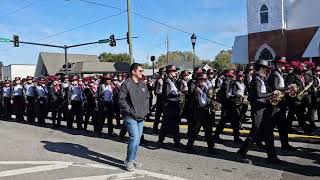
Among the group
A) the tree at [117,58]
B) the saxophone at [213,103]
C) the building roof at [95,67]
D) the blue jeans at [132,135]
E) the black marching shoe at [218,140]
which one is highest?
the tree at [117,58]

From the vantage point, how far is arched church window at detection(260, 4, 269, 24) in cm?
3249

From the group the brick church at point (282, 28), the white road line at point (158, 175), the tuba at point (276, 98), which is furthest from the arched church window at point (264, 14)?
the white road line at point (158, 175)

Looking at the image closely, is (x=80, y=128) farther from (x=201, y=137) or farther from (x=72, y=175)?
(x=72, y=175)

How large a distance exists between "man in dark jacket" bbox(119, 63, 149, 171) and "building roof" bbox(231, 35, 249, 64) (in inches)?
1091

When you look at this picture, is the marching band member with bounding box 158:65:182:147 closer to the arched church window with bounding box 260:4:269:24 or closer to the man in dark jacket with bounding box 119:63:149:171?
the man in dark jacket with bounding box 119:63:149:171

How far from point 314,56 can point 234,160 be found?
23.0 m

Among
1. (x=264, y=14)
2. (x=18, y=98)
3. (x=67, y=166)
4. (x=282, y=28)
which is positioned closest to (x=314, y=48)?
(x=282, y=28)

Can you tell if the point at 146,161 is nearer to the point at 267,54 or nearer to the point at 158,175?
the point at 158,175

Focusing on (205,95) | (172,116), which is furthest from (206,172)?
(172,116)

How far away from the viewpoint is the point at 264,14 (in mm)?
32656

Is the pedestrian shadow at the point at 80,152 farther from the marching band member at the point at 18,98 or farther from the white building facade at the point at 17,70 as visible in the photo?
the white building facade at the point at 17,70

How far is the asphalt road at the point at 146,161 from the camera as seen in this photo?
750 centimetres

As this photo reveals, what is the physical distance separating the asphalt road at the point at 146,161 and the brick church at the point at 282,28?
21.8m

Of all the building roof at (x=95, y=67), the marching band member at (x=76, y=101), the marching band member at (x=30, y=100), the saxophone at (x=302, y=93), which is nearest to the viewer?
the saxophone at (x=302, y=93)
